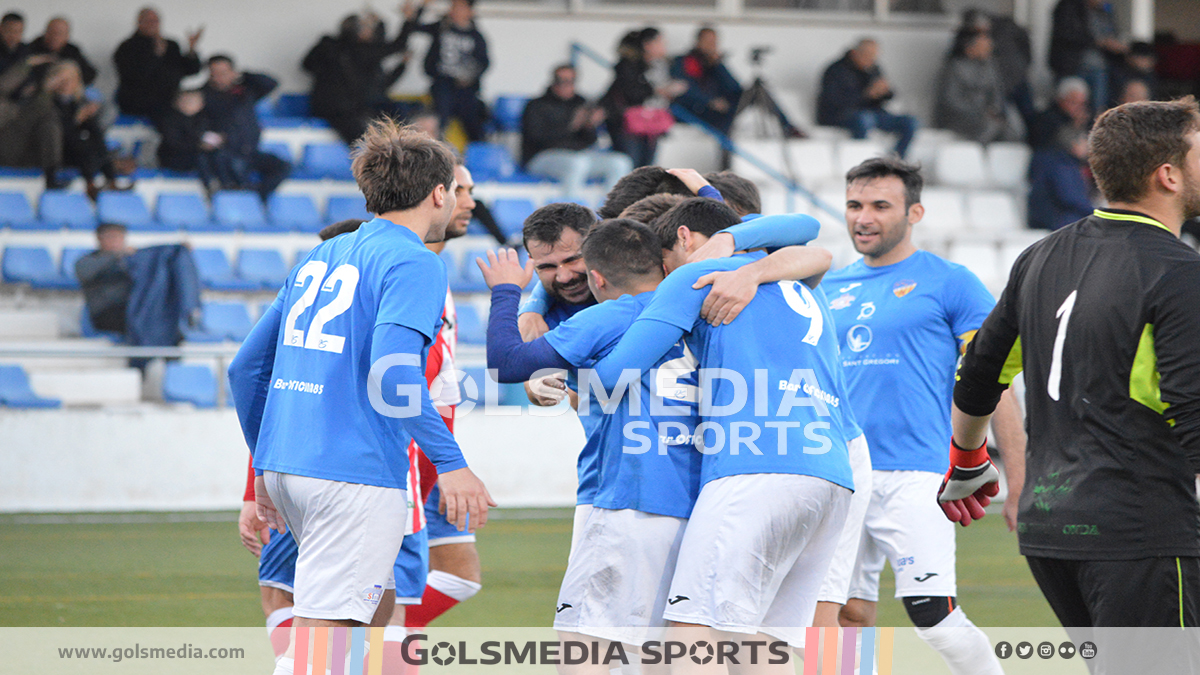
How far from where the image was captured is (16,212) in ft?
44.1

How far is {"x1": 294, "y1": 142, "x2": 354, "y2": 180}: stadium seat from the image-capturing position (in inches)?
593

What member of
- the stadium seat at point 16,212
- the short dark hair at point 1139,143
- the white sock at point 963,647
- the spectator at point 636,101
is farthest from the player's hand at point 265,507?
the spectator at point 636,101

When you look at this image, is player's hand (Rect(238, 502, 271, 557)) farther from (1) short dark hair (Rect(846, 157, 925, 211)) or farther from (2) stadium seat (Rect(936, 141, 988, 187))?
(2) stadium seat (Rect(936, 141, 988, 187))

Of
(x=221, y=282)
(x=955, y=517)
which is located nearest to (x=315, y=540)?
(x=955, y=517)

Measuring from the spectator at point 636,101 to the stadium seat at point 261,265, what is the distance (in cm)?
444

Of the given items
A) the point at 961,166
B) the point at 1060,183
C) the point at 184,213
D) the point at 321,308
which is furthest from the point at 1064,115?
the point at 321,308

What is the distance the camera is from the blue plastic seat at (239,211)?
14.1m

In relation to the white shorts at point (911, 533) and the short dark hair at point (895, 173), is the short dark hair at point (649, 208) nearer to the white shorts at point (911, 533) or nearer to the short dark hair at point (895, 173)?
the short dark hair at point (895, 173)

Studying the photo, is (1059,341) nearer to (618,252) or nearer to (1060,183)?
(618,252)

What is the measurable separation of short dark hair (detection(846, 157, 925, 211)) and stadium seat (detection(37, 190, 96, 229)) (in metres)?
10.5

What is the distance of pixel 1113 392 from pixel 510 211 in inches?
477

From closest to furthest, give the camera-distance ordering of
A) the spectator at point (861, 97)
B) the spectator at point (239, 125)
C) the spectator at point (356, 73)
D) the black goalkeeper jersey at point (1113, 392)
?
the black goalkeeper jersey at point (1113, 392) < the spectator at point (239, 125) < the spectator at point (356, 73) < the spectator at point (861, 97)

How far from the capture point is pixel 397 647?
4.67 meters

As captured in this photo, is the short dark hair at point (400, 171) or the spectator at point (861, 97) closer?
the short dark hair at point (400, 171)
